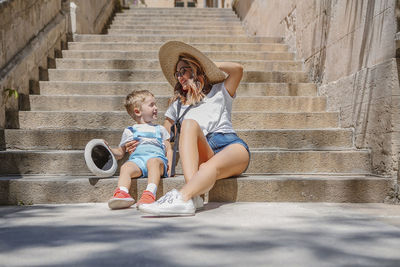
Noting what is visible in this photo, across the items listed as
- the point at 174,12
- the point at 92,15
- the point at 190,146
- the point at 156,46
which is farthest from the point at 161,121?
the point at 174,12

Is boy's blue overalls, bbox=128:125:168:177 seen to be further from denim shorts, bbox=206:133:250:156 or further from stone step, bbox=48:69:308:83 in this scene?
stone step, bbox=48:69:308:83

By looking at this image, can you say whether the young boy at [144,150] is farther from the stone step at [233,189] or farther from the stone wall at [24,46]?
the stone wall at [24,46]

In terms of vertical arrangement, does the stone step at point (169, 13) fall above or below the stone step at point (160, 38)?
above

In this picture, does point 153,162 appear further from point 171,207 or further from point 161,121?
point 161,121

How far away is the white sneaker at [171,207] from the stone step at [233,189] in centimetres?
59

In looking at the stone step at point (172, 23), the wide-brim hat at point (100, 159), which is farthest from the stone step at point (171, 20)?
the wide-brim hat at point (100, 159)

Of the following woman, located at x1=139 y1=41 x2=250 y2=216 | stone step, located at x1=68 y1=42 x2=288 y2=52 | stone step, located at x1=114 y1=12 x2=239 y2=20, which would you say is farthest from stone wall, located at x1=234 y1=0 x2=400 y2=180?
stone step, located at x1=114 y1=12 x2=239 y2=20

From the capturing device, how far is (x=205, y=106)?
3.16m

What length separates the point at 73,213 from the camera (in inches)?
104

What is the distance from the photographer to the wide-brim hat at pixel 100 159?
292 cm

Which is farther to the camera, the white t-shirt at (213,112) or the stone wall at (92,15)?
the stone wall at (92,15)

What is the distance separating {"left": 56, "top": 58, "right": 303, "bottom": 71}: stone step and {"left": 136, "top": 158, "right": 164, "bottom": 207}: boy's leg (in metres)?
2.51

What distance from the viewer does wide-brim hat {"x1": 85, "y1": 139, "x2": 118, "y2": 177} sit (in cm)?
292

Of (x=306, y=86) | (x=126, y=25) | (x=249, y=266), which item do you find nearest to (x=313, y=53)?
(x=306, y=86)
